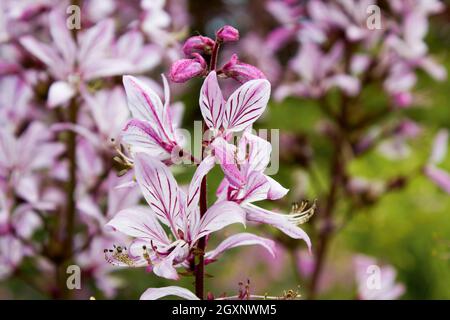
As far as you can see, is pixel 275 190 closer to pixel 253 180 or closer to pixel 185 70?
pixel 253 180

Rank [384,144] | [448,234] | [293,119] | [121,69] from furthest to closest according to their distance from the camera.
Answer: [293,119], [448,234], [384,144], [121,69]

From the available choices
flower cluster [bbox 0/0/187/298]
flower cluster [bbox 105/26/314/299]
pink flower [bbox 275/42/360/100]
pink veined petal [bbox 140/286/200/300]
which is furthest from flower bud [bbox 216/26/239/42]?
pink flower [bbox 275/42/360/100]

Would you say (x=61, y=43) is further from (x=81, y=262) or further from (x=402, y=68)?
(x=402, y=68)

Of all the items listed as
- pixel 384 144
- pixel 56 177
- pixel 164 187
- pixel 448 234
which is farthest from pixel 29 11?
pixel 448 234

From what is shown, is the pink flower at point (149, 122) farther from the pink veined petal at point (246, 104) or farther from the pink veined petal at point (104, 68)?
the pink veined petal at point (104, 68)

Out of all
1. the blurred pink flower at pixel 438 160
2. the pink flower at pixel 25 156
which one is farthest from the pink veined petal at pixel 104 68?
the blurred pink flower at pixel 438 160

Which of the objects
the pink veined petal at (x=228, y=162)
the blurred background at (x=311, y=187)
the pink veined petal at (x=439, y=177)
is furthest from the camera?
the pink veined petal at (x=439, y=177)
